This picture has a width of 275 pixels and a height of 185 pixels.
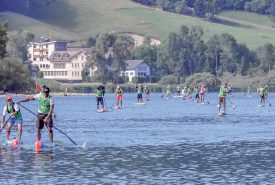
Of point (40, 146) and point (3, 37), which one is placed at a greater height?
point (3, 37)

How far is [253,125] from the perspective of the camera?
166 feet

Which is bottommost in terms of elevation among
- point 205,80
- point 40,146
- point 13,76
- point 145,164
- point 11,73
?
point 145,164

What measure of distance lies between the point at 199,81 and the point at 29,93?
190 feet

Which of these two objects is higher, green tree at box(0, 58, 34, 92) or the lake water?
green tree at box(0, 58, 34, 92)

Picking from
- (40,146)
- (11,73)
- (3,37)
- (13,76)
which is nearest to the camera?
(40,146)

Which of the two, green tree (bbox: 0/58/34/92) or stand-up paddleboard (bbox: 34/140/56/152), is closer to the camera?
stand-up paddleboard (bbox: 34/140/56/152)

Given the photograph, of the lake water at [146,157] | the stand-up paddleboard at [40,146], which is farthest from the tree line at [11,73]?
the stand-up paddleboard at [40,146]

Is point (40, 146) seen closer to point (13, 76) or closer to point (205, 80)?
point (13, 76)

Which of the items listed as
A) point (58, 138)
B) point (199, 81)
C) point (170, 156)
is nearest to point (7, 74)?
point (199, 81)

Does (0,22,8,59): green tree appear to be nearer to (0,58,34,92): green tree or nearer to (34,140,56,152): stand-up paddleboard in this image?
(0,58,34,92): green tree

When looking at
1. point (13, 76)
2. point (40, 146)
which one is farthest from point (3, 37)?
point (40, 146)

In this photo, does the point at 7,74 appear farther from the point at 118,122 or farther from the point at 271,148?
the point at 271,148

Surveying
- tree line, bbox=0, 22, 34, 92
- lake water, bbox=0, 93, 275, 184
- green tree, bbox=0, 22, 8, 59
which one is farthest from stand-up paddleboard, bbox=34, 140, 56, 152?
green tree, bbox=0, 22, 8, 59

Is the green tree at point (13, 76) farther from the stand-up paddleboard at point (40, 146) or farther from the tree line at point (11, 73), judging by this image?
the stand-up paddleboard at point (40, 146)
